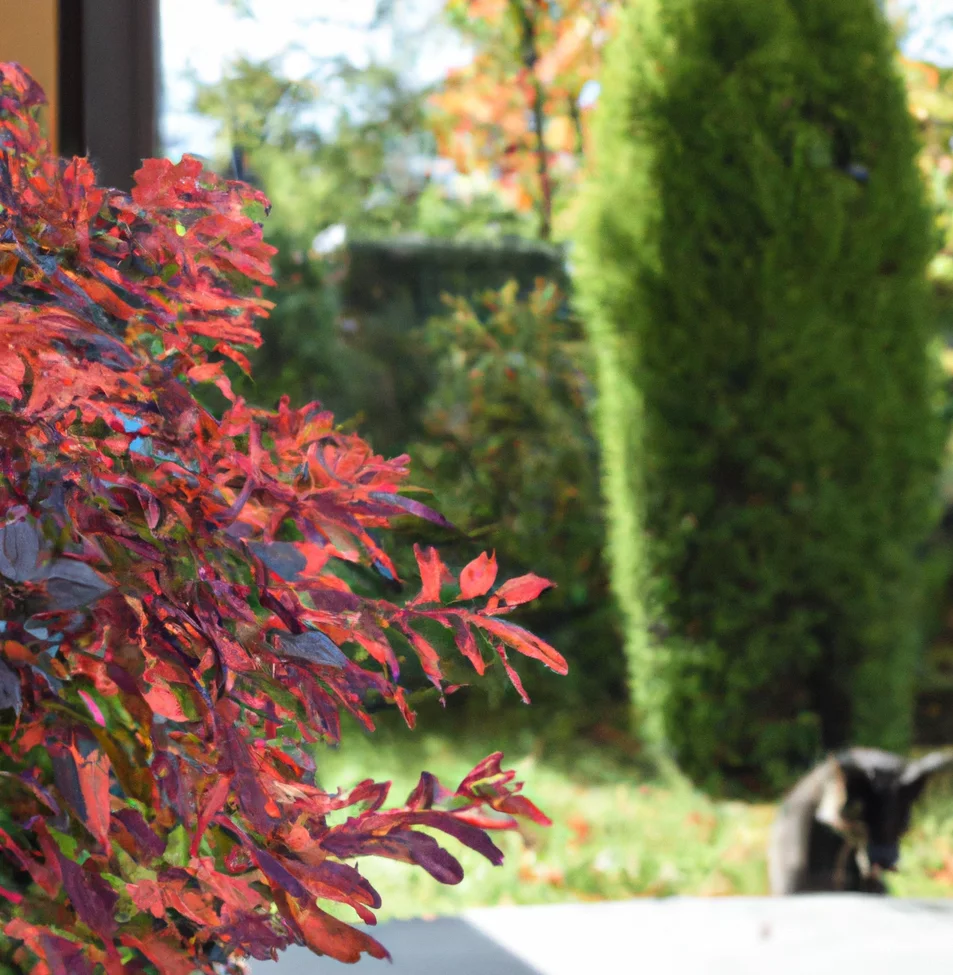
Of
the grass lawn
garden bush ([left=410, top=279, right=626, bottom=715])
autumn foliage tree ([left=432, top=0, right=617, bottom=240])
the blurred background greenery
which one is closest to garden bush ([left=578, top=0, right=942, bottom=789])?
the blurred background greenery

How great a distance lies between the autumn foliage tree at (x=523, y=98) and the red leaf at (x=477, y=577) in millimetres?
7316

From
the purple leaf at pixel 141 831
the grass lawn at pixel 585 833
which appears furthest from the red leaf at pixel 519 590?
the grass lawn at pixel 585 833

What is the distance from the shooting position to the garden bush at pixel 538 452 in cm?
564

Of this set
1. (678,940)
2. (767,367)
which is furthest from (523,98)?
(678,940)

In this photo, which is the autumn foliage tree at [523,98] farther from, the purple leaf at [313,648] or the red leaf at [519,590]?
the purple leaf at [313,648]

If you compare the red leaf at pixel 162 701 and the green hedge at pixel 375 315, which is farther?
the green hedge at pixel 375 315

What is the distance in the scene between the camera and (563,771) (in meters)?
5.09

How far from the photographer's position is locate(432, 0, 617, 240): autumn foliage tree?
313 inches

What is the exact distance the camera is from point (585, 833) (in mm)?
4355

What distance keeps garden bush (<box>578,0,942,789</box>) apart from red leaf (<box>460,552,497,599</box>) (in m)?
3.75

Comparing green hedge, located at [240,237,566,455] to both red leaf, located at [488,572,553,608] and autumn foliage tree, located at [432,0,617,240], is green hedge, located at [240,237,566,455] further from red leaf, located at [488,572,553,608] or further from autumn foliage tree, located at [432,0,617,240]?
red leaf, located at [488,572,553,608]

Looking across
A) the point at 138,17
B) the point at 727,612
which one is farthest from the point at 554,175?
the point at 138,17

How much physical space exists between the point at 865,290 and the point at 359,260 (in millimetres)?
2944

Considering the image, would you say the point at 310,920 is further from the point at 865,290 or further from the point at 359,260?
the point at 359,260
